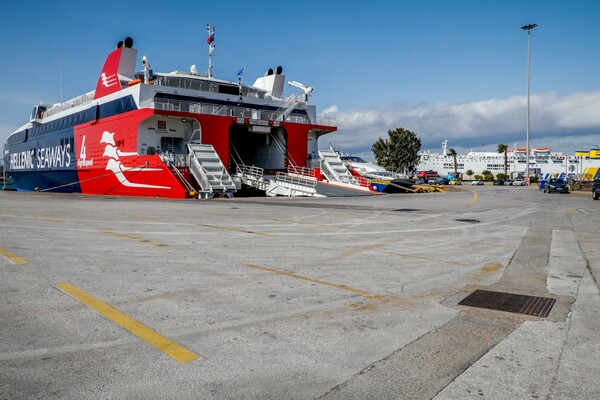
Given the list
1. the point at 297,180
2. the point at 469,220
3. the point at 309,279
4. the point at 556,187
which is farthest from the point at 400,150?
the point at 309,279

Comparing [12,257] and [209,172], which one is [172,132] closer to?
[209,172]

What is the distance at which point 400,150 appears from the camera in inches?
3465

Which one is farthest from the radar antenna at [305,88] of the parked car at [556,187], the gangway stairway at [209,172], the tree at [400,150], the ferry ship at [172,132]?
the tree at [400,150]

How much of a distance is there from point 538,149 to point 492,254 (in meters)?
169

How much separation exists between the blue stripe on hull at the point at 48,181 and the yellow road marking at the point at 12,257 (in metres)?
27.1

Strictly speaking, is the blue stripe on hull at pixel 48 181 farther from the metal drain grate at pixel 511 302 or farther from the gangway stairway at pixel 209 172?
the metal drain grate at pixel 511 302

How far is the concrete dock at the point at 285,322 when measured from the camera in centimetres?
307

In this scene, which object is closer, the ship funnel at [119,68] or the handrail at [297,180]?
the handrail at [297,180]

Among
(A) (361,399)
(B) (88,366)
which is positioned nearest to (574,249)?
(A) (361,399)

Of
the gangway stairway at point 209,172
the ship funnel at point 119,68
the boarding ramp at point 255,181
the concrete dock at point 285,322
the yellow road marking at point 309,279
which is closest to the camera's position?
the concrete dock at point 285,322

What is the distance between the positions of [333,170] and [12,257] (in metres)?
27.8

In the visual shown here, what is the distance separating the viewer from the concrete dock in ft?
10.1

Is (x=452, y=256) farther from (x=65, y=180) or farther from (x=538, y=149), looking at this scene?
(x=538, y=149)

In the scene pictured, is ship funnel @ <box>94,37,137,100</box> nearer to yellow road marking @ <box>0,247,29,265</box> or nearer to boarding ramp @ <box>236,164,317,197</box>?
boarding ramp @ <box>236,164,317,197</box>
